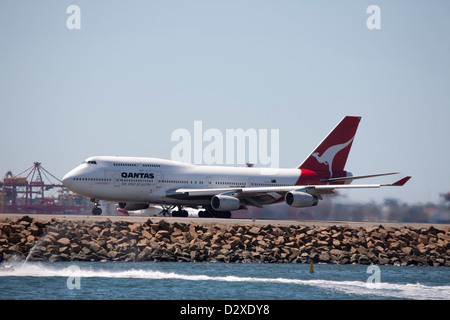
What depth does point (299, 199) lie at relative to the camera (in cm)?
5838

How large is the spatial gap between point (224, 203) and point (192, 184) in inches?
171

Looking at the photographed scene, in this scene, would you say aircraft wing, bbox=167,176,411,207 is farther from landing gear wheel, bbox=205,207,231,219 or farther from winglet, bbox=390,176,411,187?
winglet, bbox=390,176,411,187

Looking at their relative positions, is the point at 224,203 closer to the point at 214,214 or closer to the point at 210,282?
the point at 214,214

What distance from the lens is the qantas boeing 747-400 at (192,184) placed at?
190ft

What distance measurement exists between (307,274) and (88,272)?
10.2m

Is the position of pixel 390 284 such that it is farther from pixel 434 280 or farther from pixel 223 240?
pixel 223 240

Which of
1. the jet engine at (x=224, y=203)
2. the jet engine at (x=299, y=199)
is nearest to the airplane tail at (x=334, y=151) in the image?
the jet engine at (x=299, y=199)

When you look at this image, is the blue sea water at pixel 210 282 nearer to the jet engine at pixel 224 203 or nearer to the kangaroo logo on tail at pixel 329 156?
the jet engine at pixel 224 203

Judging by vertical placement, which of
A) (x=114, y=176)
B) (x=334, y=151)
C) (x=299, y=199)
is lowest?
(x=299, y=199)

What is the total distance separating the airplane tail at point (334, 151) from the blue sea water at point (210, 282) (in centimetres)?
2941

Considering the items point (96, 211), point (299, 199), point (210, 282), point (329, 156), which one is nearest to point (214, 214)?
point (299, 199)

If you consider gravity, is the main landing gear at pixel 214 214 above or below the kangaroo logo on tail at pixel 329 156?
below
